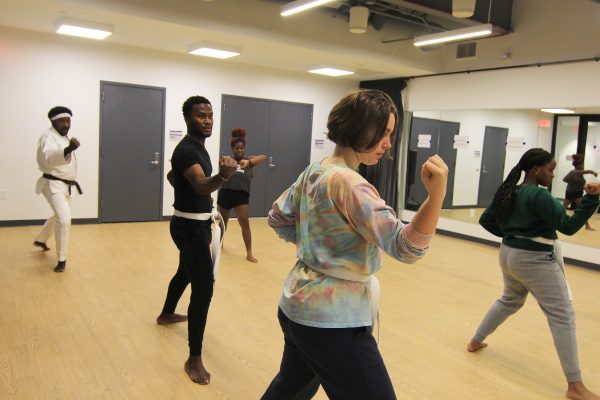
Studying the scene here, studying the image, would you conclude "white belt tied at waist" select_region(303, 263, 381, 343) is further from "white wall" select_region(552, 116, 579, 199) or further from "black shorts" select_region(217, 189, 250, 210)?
"white wall" select_region(552, 116, 579, 199)

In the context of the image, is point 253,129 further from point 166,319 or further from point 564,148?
point 166,319

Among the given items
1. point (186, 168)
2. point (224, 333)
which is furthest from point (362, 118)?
point (224, 333)

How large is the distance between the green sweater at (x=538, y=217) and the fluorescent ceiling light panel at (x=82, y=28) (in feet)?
15.8

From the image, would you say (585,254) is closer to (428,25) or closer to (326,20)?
(428,25)

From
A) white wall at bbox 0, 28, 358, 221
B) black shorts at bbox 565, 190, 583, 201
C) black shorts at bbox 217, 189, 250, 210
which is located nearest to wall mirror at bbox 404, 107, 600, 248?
black shorts at bbox 565, 190, 583, 201

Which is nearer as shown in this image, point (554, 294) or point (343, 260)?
point (343, 260)

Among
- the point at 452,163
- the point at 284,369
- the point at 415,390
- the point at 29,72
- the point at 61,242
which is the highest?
the point at 29,72

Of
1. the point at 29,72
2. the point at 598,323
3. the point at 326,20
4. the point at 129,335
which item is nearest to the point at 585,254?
the point at 598,323

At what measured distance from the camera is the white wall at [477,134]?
711cm

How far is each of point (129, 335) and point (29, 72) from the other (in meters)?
4.79

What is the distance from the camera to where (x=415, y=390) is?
9.09 ft

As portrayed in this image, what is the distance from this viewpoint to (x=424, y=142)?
8.62 meters

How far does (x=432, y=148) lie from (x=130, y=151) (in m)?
4.93

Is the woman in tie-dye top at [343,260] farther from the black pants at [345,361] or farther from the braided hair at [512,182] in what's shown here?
the braided hair at [512,182]
